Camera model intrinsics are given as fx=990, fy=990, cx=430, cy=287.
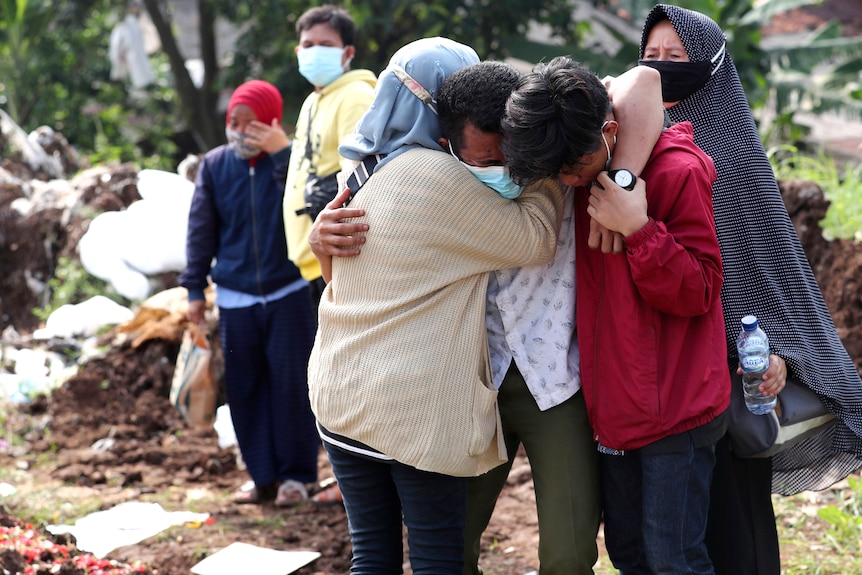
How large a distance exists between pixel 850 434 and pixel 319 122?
2.46 m

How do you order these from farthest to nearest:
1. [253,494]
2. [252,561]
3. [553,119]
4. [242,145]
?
[253,494] < [242,145] < [252,561] < [553,119]

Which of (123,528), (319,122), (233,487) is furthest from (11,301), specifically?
(319,122)

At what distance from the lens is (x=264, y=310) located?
467cm

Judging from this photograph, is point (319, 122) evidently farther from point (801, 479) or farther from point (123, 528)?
Result: point (801, 479)

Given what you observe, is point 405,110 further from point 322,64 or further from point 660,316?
point 322,64

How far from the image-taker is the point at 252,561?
3996 millimetres

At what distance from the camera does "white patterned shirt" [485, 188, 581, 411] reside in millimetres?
2660

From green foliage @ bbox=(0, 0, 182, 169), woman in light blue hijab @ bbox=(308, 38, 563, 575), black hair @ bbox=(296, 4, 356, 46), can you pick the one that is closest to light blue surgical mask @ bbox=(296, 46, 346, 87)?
black hair @ bbox=(296, 4, 356, 46)

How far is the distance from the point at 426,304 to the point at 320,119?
78.8 inches

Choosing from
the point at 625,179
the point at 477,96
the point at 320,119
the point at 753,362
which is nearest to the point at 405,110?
the point at 477,96

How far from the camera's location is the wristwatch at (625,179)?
7.88 feet

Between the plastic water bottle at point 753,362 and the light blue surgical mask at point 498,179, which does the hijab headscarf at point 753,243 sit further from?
the light blue surgical mask at point 498,179

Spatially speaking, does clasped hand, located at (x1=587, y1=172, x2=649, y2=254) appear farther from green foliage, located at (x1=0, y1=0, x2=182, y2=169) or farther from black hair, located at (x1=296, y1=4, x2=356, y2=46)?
green foliage, located at (x1=0, y1=0, x2=182, y2=169)

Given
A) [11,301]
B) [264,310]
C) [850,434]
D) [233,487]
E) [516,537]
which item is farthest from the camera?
[11,301]
